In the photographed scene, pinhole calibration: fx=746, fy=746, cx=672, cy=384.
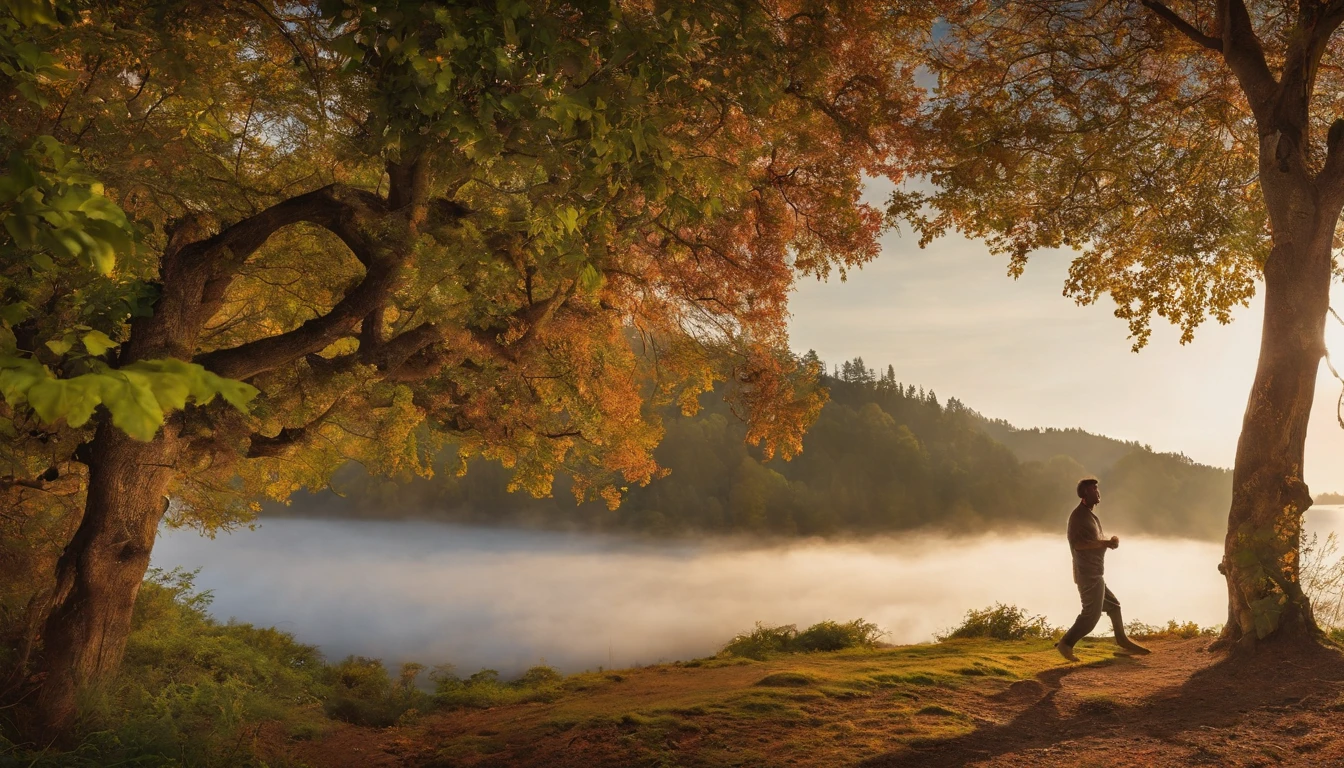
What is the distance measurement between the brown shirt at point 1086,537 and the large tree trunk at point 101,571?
33.9 ft

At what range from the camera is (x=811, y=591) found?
277ft

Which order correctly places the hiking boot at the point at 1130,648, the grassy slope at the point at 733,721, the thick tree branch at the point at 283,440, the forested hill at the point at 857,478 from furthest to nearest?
the forested hill at the point at 857,478 → the thick tree branch at the point at 283,440 → the hiking boot at the point at 1130,648 → the grassy slope at the point at 733,721

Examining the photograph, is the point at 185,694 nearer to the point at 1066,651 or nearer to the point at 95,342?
the point at 95,342

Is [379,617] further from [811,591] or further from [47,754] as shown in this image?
[47,754]

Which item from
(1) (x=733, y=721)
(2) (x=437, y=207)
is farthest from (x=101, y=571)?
(1) (x=733, y=721)

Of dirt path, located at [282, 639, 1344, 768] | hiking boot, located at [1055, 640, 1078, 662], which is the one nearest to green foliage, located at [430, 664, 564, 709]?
dirt path, located at [282, 639, 1344, 768]

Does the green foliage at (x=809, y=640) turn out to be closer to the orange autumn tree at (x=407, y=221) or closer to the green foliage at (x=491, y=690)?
the green foliage at (x=491, y=690)

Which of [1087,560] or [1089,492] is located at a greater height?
[1089,492]

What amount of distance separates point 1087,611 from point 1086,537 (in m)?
0.86

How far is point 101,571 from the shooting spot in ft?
24.8

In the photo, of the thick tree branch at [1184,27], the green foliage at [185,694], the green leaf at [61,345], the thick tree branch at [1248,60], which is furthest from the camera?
the thick tree branch at [1184,27]

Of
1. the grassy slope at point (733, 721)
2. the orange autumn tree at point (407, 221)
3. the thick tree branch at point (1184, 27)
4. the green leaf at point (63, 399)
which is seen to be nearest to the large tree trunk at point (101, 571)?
the orange autumn tree at point (407, 221)

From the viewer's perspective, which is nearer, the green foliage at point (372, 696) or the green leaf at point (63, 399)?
the green leaf at point (63, 399)

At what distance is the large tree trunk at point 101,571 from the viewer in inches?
286
